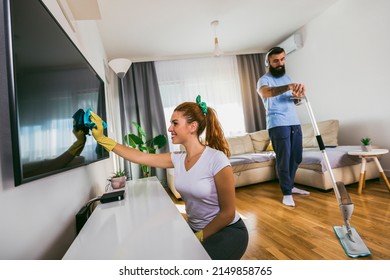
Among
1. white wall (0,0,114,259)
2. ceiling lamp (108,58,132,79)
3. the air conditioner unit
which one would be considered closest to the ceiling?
the air conditioner unit

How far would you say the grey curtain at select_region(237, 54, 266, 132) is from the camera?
4688 mm

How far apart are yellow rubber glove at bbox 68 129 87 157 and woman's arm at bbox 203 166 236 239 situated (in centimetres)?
62

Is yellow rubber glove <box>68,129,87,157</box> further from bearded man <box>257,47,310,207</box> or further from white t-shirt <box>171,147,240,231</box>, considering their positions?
bearded man <box>257,47,310,207</box>

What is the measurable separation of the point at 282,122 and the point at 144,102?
2.76 m

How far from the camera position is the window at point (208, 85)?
4438mm

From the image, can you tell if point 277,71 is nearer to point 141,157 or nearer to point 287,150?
point 287,150

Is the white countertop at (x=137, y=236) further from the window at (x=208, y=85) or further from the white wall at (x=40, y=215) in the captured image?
the window at (x=208, y=85)

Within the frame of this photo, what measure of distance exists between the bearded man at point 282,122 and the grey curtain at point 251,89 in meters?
2.30

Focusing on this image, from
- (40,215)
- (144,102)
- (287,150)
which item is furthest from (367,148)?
(144,102)

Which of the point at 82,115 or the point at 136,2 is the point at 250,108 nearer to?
the point at 136,2

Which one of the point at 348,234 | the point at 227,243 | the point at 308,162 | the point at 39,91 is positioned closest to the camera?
the point at 39,91

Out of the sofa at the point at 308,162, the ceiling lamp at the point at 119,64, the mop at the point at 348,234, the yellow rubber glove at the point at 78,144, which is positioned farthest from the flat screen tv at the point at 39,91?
the sofa at the point at 308,162

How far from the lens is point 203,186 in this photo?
1024mm
